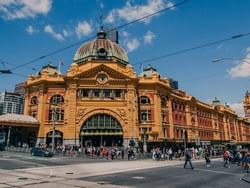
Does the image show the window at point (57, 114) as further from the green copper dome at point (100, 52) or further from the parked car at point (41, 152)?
the parked car at point (41, 152)

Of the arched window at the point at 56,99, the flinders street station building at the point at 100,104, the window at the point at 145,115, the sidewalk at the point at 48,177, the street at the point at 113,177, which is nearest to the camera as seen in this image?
the sidewalk at the point at 48,177

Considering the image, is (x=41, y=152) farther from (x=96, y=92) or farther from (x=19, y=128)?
(x=19, y=128)

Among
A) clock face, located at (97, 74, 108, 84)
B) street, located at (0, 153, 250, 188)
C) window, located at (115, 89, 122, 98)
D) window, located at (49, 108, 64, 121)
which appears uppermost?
clock face, located at (97, 74, 108, 84)

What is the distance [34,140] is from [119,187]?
45408mm

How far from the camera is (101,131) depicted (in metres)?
51.1

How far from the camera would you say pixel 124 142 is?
50.9 m

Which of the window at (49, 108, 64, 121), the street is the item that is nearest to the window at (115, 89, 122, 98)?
the window at (49, 108, 64, 121)

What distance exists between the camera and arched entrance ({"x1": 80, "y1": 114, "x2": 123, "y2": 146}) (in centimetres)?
5100

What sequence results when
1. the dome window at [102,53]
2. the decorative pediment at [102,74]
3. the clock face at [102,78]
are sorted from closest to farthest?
the decorative pediment at [102,74]
the clock face at [102,78]
the dome window at [102,53]

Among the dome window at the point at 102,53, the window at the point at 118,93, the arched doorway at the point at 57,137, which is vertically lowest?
the arched doorway at the point at 57,137

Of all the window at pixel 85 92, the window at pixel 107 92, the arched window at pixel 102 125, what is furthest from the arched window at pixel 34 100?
the window at pixel 107 92

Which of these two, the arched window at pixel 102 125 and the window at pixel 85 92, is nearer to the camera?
the arched window at pixel 102 125

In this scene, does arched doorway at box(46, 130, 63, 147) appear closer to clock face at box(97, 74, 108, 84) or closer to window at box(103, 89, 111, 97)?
window at box(103, 89, 111, 97)

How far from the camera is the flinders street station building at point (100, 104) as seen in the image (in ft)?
169
